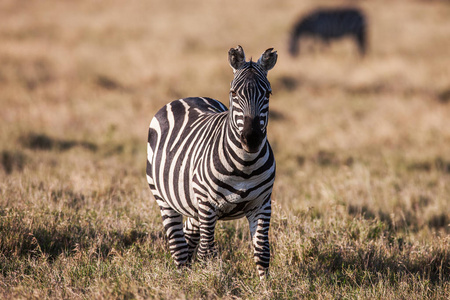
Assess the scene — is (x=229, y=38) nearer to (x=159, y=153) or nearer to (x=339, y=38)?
(x=339, y=38)

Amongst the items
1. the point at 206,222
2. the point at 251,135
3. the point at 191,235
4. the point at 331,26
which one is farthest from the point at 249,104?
the point at 331,26

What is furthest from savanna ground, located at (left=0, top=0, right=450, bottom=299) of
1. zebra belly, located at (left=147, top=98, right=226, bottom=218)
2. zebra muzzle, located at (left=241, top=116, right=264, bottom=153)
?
zebra muzzle, located at (left=241, top=116, right=264, bottom=153)

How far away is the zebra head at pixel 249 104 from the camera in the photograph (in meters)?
3.44

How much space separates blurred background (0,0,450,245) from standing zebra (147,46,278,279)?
1.68 meters

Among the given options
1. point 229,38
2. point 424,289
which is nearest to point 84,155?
point 424,289

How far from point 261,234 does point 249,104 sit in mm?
1211

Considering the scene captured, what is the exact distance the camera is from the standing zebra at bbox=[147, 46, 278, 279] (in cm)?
361

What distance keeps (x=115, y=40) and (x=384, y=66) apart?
10959mm

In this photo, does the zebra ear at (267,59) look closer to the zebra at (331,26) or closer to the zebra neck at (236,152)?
the zebra neck at (236,152)

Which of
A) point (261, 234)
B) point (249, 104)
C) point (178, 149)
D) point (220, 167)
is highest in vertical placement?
point (249, 104)

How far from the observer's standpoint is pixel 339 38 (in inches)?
893

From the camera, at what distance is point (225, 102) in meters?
13.0

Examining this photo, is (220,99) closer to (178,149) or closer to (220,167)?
(178,149)

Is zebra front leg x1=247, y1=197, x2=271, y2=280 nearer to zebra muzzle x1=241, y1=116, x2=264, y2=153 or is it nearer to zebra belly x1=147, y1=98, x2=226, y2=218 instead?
zebra belly x1=147, y1=98, x2=226, y2=218
